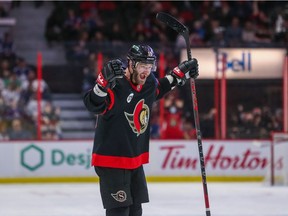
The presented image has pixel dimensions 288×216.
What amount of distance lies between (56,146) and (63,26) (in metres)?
2.87

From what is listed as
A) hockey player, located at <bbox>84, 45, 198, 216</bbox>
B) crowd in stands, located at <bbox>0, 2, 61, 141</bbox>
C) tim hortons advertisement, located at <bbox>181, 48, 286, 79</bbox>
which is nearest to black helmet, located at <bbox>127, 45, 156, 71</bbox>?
hockey player, located at <bbox>84, 45, 198, 216</bbox>

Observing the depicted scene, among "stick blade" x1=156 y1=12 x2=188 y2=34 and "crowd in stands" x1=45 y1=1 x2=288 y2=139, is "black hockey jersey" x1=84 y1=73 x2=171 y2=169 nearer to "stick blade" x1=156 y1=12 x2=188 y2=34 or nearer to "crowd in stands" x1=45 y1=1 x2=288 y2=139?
"stick blade" x1=156 y1=12 x2=188 y2=34

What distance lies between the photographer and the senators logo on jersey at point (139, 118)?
16.1 feet

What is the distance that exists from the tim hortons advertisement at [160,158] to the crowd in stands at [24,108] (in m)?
0.15

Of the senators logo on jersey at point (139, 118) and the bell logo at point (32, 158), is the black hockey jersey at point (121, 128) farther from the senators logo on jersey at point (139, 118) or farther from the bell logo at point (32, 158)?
the bell logo at point (32, 158)

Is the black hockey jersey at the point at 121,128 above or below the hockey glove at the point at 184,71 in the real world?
below

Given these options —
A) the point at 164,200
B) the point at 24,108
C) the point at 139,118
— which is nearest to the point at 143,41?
the point at 24,108

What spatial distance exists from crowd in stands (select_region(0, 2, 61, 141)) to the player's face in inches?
242

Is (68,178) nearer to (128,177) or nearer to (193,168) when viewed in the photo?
(193,168)

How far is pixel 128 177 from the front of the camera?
493 cm

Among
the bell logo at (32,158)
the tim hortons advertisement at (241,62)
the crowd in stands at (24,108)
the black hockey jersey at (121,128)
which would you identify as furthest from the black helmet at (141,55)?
the tim hortons advertisement at (241,62)

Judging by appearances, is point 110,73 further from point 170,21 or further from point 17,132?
point 17,132

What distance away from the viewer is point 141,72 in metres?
4.88

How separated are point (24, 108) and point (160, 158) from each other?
1.82 meters
